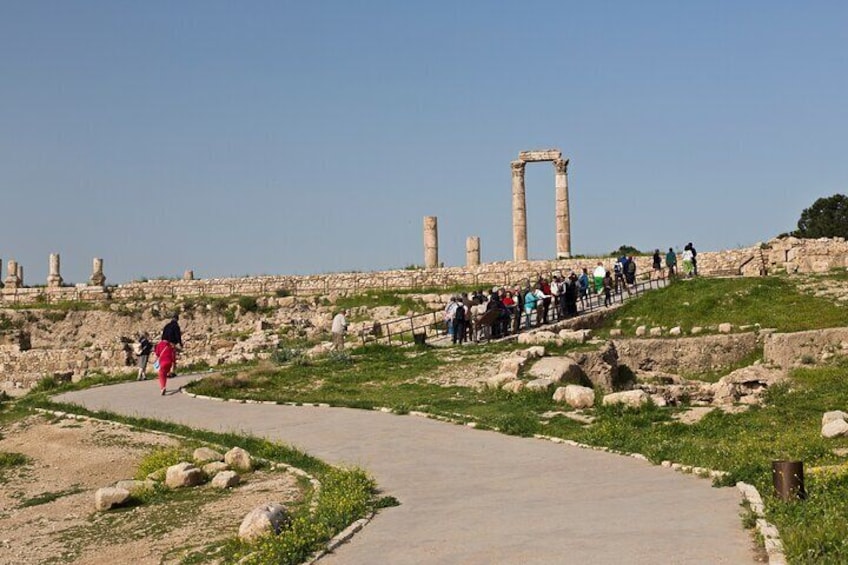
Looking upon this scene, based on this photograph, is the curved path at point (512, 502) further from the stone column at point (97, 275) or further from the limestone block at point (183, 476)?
the stone column at point (97, 275)

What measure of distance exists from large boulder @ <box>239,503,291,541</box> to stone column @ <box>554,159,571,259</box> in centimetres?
4390

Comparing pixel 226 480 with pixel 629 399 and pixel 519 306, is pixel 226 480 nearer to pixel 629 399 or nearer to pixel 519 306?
pixel 629 399

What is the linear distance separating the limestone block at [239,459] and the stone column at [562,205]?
39.3 meters

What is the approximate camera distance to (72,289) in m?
55.1

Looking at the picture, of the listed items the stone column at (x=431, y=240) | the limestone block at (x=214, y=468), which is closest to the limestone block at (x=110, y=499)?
the limestone block at (x=214, y=468)

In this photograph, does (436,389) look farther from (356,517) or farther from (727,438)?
(356,517)

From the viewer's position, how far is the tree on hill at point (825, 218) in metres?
87.9

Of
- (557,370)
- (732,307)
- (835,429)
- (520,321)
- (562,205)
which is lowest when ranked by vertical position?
(835,429)

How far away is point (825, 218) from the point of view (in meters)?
90.6

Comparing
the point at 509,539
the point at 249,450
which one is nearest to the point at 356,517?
the point at 509,539

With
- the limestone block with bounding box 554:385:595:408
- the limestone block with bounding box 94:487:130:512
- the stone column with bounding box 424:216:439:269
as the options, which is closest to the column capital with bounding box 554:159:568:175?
the stone column with bounding box 424:216:439:269

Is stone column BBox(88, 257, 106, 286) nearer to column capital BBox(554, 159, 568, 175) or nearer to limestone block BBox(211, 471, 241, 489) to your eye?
column capital BBox(554, 159, 568, 175)

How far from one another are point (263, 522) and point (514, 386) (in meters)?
10.7

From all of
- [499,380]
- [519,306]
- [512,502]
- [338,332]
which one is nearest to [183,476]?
[512,502]
